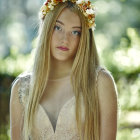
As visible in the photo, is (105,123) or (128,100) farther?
(128,100)

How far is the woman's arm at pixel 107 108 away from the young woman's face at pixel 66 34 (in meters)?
0.30

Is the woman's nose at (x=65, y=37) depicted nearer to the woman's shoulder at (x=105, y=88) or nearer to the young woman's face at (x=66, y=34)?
the young woman's face at (x=66, y=34)

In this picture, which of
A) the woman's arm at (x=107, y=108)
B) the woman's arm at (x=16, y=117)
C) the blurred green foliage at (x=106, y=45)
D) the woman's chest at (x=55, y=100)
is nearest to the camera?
the woman's arm at (x=107, y=108)

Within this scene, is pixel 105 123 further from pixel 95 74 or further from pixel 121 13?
pixel 121 13

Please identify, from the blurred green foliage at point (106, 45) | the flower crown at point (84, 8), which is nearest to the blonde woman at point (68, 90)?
the flower crown at point (84, 8)

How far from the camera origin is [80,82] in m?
2.84

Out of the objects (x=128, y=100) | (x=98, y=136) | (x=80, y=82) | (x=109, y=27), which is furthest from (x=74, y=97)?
(x=109, y=27)

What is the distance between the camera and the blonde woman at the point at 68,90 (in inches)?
108

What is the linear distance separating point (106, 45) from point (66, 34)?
564 cm

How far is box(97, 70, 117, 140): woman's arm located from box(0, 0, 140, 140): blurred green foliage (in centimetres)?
81

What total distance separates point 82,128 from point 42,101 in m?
0.35

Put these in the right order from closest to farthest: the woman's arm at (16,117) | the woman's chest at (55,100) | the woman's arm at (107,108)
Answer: the woman's arm at (107,108)
the woman's chest at (55,100)
the woman's arm at (16,117)

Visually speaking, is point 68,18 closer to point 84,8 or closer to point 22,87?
point 84,8

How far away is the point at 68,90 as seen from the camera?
115 inches
